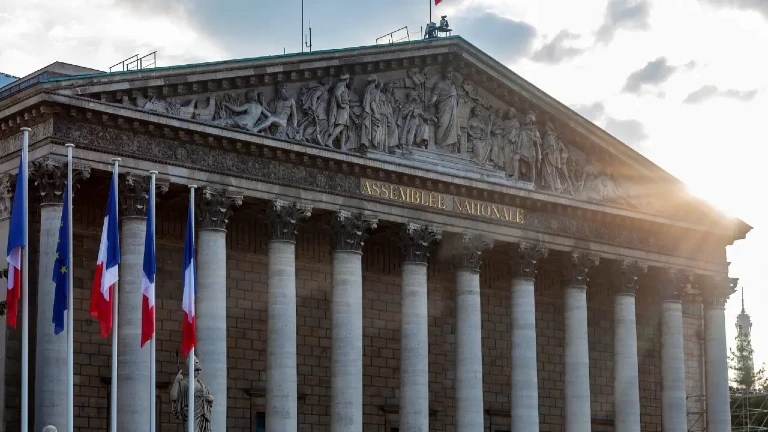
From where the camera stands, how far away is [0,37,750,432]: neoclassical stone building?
38.7 m

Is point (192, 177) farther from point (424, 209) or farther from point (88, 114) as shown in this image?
point (424, 209)

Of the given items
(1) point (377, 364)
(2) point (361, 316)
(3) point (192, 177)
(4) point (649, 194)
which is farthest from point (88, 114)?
(4) point (649, 194)

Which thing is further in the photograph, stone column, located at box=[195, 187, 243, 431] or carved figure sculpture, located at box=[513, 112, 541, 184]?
carved figure sculpture, located at box=[513, 112, 541, 184]

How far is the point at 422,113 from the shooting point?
151 ft

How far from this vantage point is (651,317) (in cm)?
5581

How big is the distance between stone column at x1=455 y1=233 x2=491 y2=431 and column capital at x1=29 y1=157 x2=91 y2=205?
13.9m

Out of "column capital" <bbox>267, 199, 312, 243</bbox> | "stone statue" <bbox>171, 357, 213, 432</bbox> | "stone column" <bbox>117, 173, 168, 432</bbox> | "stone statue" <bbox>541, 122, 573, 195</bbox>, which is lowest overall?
"stone statue" <bbox>171, 357, 213, 432</bbox>

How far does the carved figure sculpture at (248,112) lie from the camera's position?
4125cm

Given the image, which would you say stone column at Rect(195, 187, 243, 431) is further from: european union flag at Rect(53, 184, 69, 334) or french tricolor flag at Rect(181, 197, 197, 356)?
european union flag at Rect(53, 184, 69, 334)

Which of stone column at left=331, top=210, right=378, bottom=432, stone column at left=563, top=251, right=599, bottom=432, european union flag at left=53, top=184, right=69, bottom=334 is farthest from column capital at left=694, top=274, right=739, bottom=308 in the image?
european union flag at left=53, top=184, right=69, bottom=334

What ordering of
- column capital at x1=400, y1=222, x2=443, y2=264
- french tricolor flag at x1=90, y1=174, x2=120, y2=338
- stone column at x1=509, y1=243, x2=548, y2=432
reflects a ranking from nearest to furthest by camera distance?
french tricolor flag at x1=90, y1=174, x2=120, y2=338, column capital at x1=400, y1=222, x2=443, y2=264, stone column at x1=509, y1=243, x2=548, y2=432

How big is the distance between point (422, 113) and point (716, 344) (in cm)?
1619

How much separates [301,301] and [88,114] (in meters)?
11.1

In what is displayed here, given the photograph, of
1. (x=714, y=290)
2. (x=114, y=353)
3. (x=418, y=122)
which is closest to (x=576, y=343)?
(x=714, y=290)
